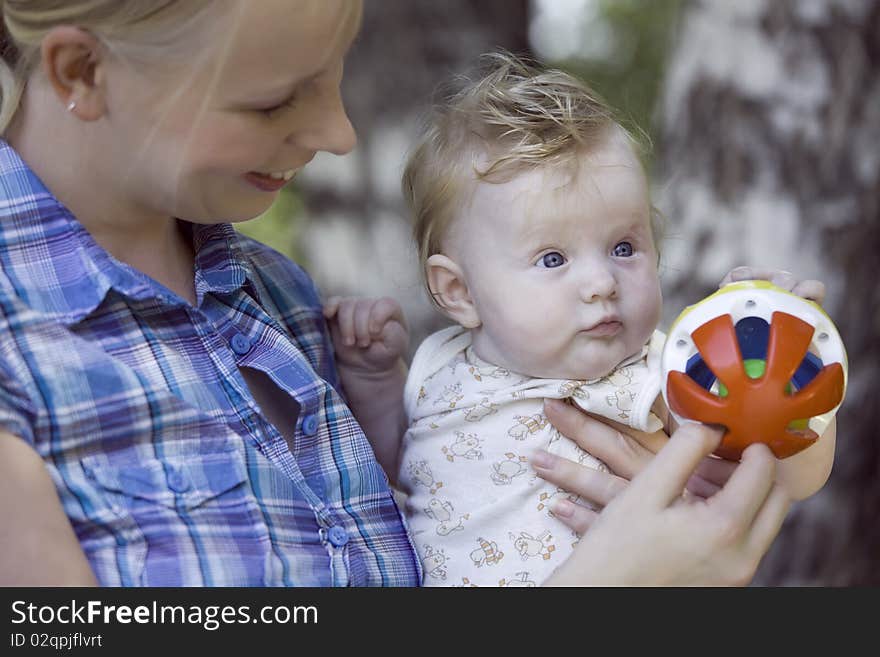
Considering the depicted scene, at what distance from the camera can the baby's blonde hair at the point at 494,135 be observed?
1.64 m

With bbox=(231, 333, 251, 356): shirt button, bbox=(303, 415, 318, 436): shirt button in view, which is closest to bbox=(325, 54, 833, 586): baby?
bbox=(303, 415, 318, 436): shirt button

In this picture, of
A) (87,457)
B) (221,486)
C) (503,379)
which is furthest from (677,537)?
(87,457)

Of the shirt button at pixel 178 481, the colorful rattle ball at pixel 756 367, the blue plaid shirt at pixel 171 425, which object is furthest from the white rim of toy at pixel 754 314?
the shirt button at pixel 178 481

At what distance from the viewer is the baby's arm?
1.83 metres

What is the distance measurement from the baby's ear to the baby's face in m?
0.07

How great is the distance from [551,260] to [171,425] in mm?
611

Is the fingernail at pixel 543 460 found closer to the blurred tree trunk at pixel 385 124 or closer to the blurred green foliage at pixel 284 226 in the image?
the blurred tree trunk at pixel 385 124

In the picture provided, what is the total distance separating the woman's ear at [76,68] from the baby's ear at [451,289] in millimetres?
597

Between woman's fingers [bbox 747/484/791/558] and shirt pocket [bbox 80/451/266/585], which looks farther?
woman's fingers [bbox 747/484/791/558]

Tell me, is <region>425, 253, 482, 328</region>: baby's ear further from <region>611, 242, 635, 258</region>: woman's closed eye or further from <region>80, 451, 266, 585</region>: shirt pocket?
<region>80, 451, 266, 585</region>: shirt pocket

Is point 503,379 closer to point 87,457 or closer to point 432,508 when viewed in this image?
point 432,508

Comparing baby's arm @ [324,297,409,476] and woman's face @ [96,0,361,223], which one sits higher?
woman's face @ [96,0,361,223]

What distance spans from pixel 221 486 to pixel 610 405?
59 cm
